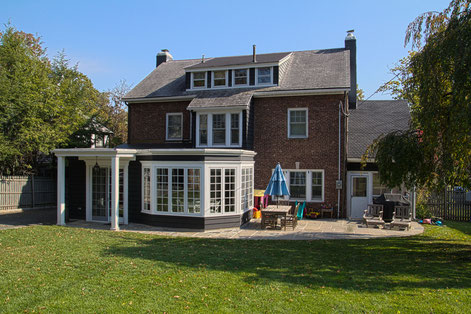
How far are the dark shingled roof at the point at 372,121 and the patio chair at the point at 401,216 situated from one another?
3380 mm

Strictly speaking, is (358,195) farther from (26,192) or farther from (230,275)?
(26,192)

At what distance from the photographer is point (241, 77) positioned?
18859 mm

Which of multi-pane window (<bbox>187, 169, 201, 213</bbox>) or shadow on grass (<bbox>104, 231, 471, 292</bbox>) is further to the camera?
multi-pane window (<bbox>187, 169, 201, 213</bbox>)

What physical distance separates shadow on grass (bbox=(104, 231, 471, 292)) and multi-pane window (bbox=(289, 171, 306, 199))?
19.1ft

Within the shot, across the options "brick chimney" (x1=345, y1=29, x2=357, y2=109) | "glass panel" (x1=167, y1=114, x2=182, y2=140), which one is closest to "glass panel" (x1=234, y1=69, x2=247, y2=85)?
"glass panel" (x1=167, y1=114, x2=182, y2=140)

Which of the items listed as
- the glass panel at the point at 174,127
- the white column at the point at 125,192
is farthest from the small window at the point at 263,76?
the white column at the point at 125,192

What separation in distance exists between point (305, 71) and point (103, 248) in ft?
46.3

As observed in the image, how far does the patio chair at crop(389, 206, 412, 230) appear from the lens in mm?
13758

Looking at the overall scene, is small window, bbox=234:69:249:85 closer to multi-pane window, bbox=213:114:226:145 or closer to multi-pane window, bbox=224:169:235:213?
multi-pane window, bbox=213:114:226:145

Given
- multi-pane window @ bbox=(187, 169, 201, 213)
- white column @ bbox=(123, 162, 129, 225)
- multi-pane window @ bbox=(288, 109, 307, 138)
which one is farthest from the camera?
multi-pane window @ bbox=(288, 109, 307, 138)

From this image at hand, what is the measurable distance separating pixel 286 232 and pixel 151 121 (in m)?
11.1

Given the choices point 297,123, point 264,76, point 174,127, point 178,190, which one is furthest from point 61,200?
point 264,76

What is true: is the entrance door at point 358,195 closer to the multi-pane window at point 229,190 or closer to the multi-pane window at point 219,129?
the multi-pane window at point 229,190

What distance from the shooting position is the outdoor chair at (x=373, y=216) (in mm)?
14188
